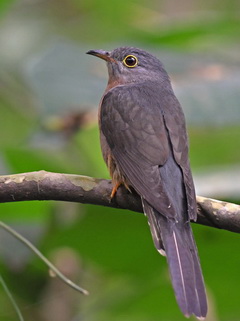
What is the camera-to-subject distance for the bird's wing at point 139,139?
4648mm

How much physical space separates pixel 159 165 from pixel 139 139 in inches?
10.0

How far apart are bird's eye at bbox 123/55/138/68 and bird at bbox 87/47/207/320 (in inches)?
7.7

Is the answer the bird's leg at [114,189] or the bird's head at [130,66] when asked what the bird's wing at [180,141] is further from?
the bird's head at [130,66]

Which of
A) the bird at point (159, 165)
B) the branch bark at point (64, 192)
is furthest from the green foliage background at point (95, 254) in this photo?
the branch bark at point (64, 192)

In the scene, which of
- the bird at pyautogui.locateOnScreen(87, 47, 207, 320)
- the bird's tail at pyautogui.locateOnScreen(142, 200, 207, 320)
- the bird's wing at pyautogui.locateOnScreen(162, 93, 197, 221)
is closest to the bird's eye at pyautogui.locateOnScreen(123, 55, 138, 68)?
the bird at pyautogui.locateOnScreen(87, 47, 207, 320)

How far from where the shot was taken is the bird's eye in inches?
247

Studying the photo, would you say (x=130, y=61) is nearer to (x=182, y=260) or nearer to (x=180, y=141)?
(x=180, y=141)

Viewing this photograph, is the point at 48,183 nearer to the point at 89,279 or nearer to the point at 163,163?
the point at 163,163

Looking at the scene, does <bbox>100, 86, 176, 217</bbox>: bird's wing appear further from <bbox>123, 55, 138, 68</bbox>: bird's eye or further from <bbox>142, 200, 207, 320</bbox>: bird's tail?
<bbox>123, 55, 138, 68</bbox>: bird's eye

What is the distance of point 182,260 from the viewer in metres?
4.24

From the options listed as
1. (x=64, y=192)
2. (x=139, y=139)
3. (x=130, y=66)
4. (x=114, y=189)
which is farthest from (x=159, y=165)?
(x=130, y=66)

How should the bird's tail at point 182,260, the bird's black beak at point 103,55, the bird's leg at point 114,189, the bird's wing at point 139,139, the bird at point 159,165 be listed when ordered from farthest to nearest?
the bird's black beak at point 103,55, the bird's wing at point 139,139, the bird's leg at point 114,189, the bird at point 159,165, the bird's tail at point 182,260

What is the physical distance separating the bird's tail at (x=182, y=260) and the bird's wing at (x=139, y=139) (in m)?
0.07

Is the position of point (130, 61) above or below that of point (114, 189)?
above
